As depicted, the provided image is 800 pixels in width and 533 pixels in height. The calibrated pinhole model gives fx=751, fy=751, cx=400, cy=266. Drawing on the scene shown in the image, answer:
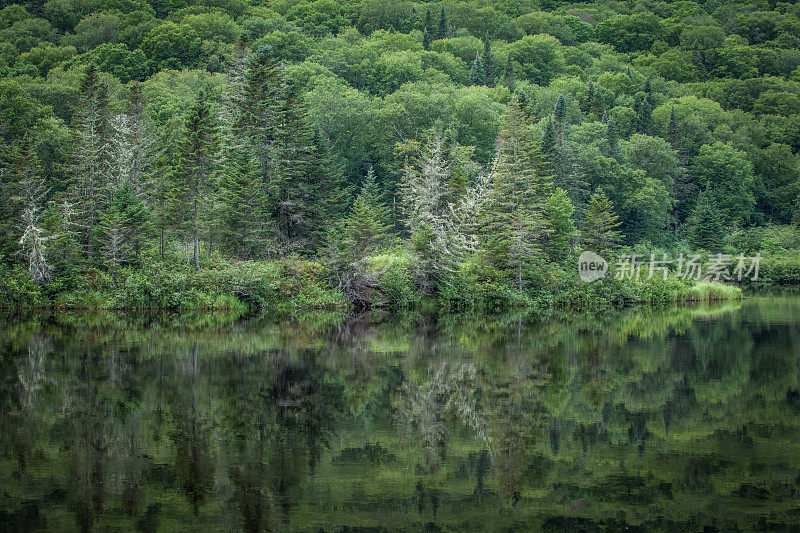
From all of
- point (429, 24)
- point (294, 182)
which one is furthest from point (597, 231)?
point (429, 24)

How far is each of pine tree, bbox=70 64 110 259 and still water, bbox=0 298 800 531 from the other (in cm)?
1793

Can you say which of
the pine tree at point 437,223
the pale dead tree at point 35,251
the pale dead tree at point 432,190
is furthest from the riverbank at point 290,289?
the pale dead tree at point 432,190

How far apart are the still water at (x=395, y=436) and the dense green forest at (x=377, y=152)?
51.8ft

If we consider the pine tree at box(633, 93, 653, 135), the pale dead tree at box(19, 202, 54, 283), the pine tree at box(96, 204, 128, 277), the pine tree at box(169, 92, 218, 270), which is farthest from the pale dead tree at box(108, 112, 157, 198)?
the pine tree at box(633, 93, 653, 135)

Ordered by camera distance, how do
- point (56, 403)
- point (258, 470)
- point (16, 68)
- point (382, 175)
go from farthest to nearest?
point (16, 68), point (382, 175), point (56, 403), point (258, 470)

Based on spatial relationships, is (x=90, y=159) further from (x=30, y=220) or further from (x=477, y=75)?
(x=477, y=75)

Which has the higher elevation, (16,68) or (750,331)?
(16,68)

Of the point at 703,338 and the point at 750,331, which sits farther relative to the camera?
the point at 750,331

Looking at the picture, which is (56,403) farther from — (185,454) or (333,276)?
(333,276)

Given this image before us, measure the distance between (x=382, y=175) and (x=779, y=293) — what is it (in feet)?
115

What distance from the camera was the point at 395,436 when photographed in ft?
45.3

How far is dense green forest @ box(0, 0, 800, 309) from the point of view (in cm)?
4028

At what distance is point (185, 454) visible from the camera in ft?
40.8

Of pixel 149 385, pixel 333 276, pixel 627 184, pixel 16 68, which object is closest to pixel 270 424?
pixel 149 385
